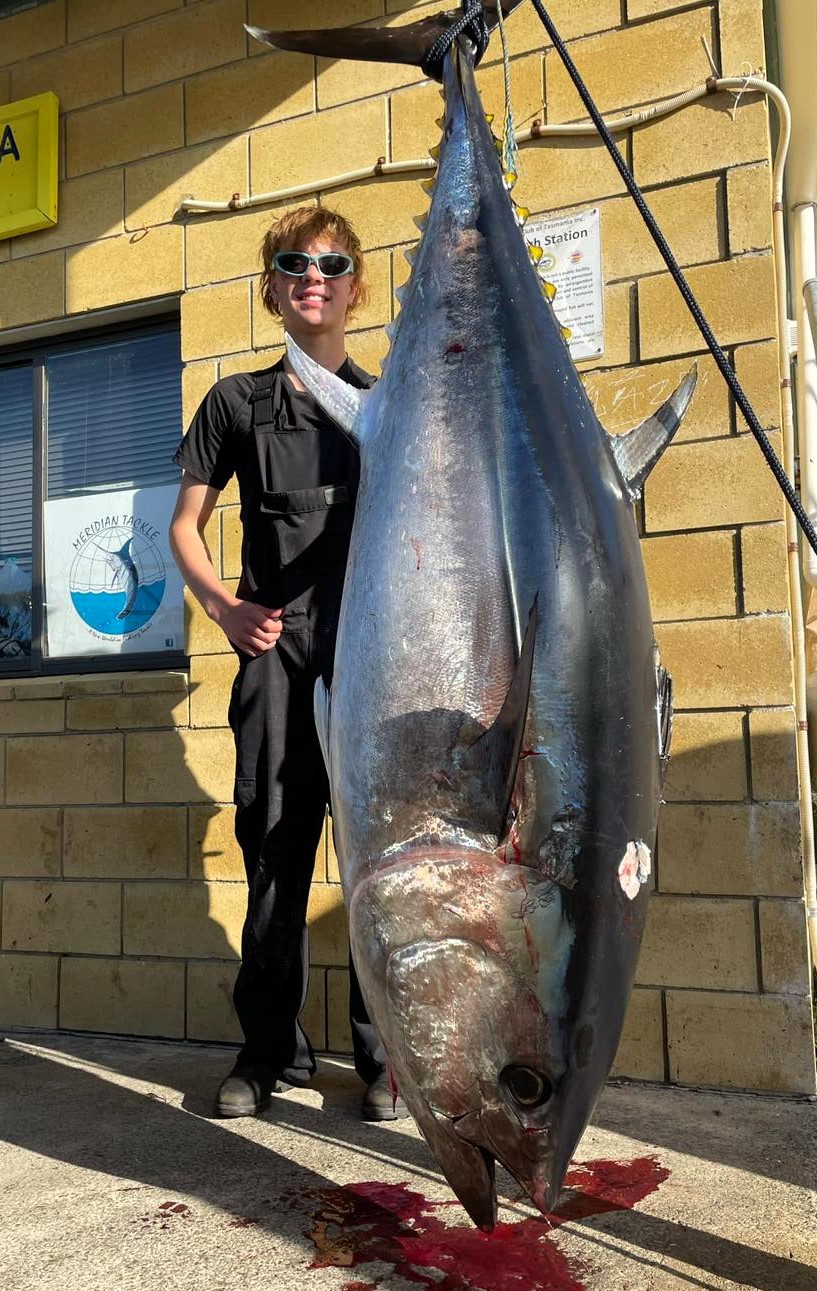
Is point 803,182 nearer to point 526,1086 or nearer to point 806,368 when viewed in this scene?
point 806,368

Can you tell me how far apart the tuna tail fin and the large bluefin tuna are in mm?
490

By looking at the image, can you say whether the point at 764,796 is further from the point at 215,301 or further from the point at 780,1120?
the point at 215,301

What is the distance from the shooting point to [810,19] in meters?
3.23

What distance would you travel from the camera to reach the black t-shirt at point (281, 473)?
244 cm

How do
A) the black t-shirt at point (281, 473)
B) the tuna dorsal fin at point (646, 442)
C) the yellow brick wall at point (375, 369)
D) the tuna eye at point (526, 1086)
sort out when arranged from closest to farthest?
1. the tuna eye at point (526, 1086)
2. the tuna dorsal fin at point (646, 442)
3. the black t-shirt at point (281, 473)
4. the yellow brick wall at point (375, 369)

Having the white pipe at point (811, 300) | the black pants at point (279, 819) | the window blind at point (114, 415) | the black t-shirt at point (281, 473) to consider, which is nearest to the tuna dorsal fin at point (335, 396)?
the black t-shirt at point (281, 473)

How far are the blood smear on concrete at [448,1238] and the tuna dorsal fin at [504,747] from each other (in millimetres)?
888

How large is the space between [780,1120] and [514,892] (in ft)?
5.43

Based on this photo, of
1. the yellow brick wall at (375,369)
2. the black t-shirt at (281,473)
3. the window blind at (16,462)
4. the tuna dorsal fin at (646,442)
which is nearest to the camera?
the tuna dorsal fin at (646,442)

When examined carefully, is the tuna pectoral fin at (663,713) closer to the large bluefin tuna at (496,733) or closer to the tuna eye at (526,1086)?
the large bluefin tuna at (496,733)

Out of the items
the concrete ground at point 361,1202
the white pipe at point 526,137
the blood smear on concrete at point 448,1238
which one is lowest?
the concrete ground at point 361,1202

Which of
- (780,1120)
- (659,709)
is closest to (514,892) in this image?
(659,709)

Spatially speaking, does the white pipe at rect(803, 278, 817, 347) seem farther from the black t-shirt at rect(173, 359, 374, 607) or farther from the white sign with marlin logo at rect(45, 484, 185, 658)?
the white sign with marlin logo at rect(45, 484, 185, 658)

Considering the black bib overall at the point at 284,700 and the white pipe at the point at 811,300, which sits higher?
the white pipe at the point at 811,300
